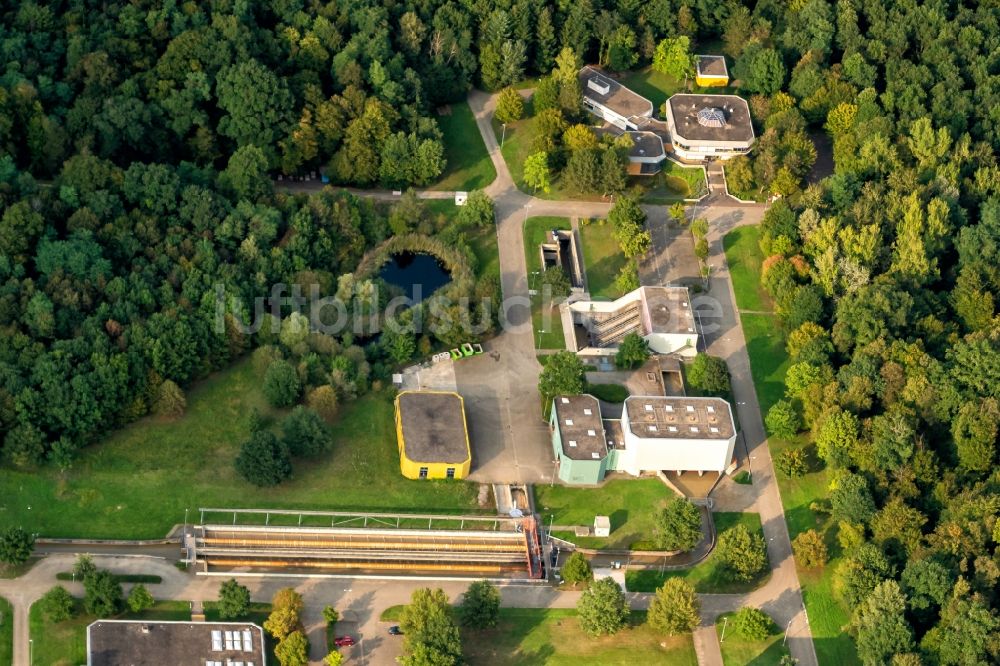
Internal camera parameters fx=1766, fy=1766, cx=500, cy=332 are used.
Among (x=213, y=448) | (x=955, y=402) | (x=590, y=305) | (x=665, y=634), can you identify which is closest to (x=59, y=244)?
(x=213, y=448)

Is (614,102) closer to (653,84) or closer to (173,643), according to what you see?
(653,84)

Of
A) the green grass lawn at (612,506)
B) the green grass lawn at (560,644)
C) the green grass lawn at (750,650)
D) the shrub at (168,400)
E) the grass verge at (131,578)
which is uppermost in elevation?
the shrub at (168,400)

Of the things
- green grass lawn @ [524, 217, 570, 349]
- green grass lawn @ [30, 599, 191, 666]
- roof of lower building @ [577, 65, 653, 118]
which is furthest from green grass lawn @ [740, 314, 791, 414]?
green grass lawn @ [30, 599, 191, 666]

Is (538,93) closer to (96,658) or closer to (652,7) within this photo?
(652,7)

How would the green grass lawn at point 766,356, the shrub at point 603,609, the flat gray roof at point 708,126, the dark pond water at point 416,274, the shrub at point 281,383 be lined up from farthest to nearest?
the flat gray roof at point 708,126, the dark pond water at point 416,274, the green grass lawn at point 766,356, the shrub at point 281,383, the shrub at point 603,609

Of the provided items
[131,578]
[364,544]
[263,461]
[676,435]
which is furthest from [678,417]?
[131,578]

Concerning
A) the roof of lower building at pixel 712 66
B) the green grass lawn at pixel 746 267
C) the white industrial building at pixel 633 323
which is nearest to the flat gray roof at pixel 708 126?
the roof of lower building at pixel 712 66

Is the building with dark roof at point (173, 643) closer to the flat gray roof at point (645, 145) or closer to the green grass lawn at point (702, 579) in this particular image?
the green grass lawn at point (702, 579)
